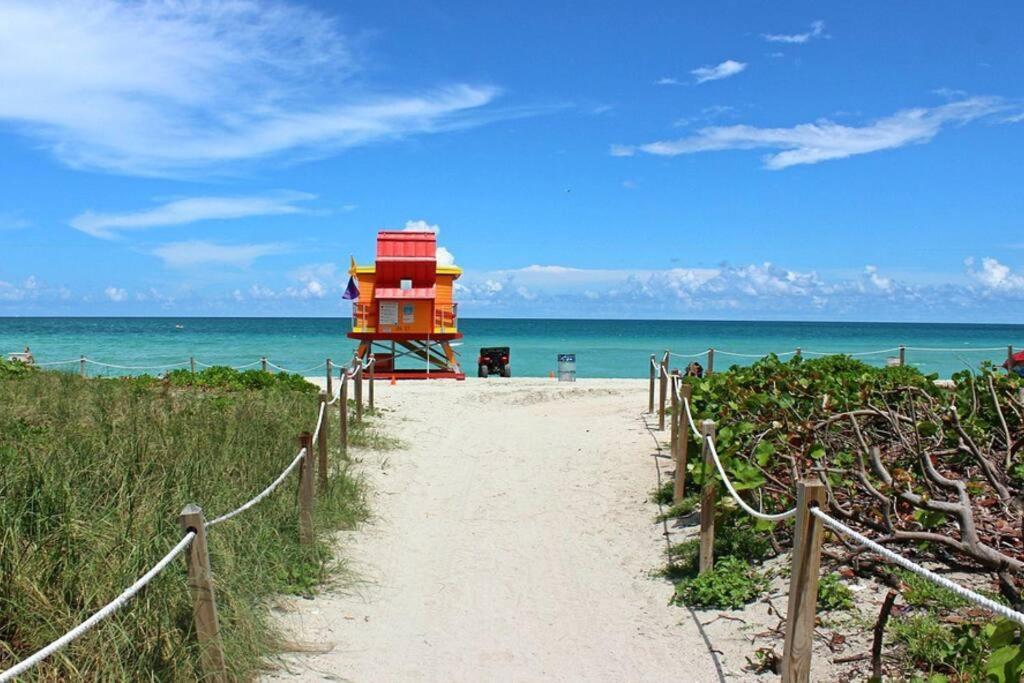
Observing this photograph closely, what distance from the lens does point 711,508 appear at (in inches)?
267

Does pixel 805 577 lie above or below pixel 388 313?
below

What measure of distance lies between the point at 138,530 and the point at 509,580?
3.31m

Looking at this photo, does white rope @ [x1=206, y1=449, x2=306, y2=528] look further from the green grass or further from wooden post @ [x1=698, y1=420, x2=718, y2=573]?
wooden post @ [x1=698, y1=420, x2=718, y2=573]

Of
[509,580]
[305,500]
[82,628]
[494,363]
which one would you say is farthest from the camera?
[494,363]

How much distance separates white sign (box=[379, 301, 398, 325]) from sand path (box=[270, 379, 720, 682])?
45.3 ft

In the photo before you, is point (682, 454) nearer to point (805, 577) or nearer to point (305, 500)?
point (305, 500)

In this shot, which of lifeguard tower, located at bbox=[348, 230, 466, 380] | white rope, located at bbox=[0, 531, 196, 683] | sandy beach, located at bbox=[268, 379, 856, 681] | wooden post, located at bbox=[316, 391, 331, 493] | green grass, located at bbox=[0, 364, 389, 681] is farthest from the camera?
lifeguard tower, located at bbox=[348, 230, 466, 380]

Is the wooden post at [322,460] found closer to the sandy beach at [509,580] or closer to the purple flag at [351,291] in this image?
the sandy beach at [509,580]

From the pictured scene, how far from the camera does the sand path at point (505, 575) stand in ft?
18.0

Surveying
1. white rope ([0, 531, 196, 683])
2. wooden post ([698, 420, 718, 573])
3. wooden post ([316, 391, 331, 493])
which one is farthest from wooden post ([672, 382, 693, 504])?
white rope ([0, 531, 196, 683])

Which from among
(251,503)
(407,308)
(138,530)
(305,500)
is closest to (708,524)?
(305,500)

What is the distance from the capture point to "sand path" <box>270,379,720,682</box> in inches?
217

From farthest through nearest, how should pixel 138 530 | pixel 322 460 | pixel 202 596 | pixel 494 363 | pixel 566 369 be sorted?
pixel 494 363, pixel 566 369, pixel 322 460, pixel 138 530, pixel 202 596

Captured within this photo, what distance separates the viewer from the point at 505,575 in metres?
7.35
